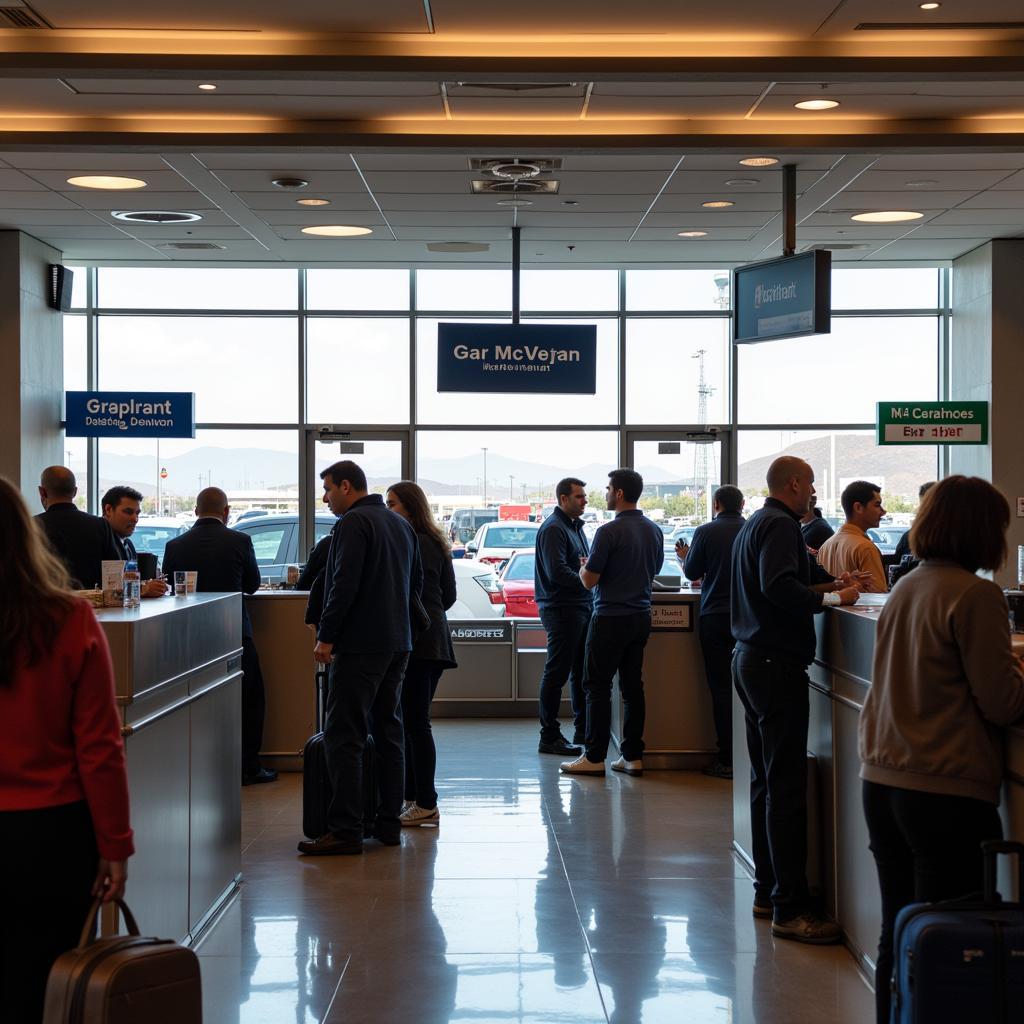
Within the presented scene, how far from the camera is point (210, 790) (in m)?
4.59

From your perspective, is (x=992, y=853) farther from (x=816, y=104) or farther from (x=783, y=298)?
(x=783, y=298)

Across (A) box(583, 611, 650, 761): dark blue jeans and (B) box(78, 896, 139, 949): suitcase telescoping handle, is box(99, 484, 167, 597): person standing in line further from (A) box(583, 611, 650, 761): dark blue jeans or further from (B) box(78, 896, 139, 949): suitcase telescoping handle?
(B) box(78, 896, 139, 949): suitcase telescoping handle

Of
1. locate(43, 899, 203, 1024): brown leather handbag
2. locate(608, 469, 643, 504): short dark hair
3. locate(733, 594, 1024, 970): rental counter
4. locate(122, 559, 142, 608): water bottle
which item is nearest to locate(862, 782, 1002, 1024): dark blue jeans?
locate(733, 594, 1024, 970): rental counter

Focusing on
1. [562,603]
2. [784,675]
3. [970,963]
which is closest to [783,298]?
[562,603]

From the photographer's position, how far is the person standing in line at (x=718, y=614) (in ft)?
24.1

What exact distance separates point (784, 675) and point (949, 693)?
1444 mm

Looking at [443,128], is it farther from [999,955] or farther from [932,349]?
[932,349]

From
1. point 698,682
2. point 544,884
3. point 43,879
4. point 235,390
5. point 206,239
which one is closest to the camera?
point 43,879

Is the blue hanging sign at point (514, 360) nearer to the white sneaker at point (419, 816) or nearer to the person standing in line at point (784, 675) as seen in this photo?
the white sneaker at point (419, 816)

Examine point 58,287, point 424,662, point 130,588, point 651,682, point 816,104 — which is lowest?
point 651,682

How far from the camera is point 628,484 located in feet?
24.8

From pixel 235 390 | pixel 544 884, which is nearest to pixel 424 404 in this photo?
pixel 235 390

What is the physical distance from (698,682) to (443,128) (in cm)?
370

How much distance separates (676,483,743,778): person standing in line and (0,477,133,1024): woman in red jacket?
5224 millimetres
